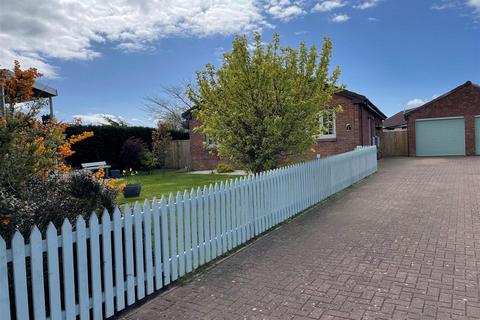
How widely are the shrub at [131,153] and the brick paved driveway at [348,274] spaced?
1385 centimetres

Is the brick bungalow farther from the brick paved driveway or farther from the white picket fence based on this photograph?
the white picket fence

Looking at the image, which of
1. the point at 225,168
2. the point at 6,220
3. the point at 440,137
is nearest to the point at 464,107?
the point at 440,137

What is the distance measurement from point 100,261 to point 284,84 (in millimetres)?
5502

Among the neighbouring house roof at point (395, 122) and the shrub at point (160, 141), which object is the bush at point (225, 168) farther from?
the neighbouring house roof at point (395, 122)

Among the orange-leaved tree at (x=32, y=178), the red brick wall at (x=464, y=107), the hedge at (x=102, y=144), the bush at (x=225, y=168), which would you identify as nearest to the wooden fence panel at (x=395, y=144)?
the red brick wall at (x=464, y=107)

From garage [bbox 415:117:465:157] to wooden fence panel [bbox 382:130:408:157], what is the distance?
1.22 meters

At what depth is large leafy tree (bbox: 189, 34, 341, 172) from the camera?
25.5ft

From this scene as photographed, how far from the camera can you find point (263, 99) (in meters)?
7.89

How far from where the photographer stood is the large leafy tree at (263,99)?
7.77 metres

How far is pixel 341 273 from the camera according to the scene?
4551 mm

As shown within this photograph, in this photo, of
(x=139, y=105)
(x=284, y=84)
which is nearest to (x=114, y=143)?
(x=284, y=84)

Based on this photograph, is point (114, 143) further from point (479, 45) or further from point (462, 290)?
point (479, 45)

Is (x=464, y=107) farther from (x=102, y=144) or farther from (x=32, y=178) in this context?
(x=32, y=178)

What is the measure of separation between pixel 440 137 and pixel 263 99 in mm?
21243
